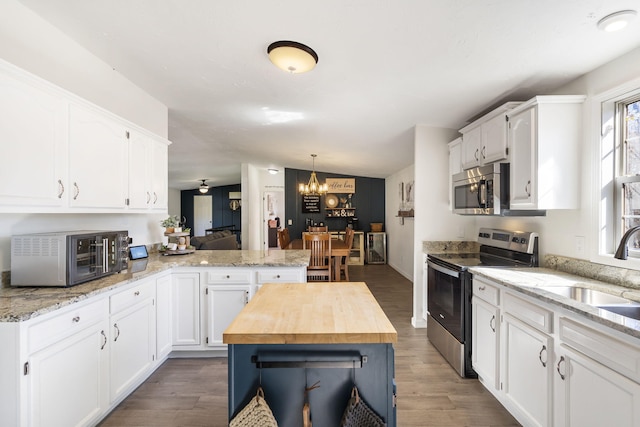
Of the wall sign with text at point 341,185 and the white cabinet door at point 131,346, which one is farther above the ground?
the wall sign with text at point 341,185

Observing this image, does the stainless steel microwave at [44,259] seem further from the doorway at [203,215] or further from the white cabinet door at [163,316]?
the doorway at [203,215]

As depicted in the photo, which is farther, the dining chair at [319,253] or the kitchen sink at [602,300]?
the dining chair at [319,253]

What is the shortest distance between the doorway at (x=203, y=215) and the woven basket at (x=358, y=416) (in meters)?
10.7

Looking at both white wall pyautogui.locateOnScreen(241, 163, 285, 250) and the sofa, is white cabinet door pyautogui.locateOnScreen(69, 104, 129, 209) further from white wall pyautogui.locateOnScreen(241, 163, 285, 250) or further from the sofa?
white wall pyautogui.locateOnScreen(241, 163, 285, 250)

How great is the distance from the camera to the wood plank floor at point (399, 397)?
1867 millimetres

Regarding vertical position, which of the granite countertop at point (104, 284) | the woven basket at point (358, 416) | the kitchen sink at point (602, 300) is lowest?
the woven basket at point (358, 416)

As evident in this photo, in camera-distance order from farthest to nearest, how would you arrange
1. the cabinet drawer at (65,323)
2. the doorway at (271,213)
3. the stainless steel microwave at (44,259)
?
the doorway at (271,213), the stainless steel microwave at (44,259), the cabinet drawer at (65,323)

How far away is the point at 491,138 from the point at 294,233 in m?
5.72

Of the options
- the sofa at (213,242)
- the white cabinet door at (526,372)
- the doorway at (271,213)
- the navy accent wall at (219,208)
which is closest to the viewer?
the white cabinet door at (526,372)

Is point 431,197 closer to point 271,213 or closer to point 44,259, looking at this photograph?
point 44,259

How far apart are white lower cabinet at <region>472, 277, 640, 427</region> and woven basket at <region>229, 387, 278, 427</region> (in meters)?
1.39

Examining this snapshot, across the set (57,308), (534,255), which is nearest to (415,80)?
(534,255)

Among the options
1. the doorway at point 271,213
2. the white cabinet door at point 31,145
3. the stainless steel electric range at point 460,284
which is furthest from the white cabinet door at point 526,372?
the doorway at point 271,213

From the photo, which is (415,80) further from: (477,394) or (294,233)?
(294,233)
